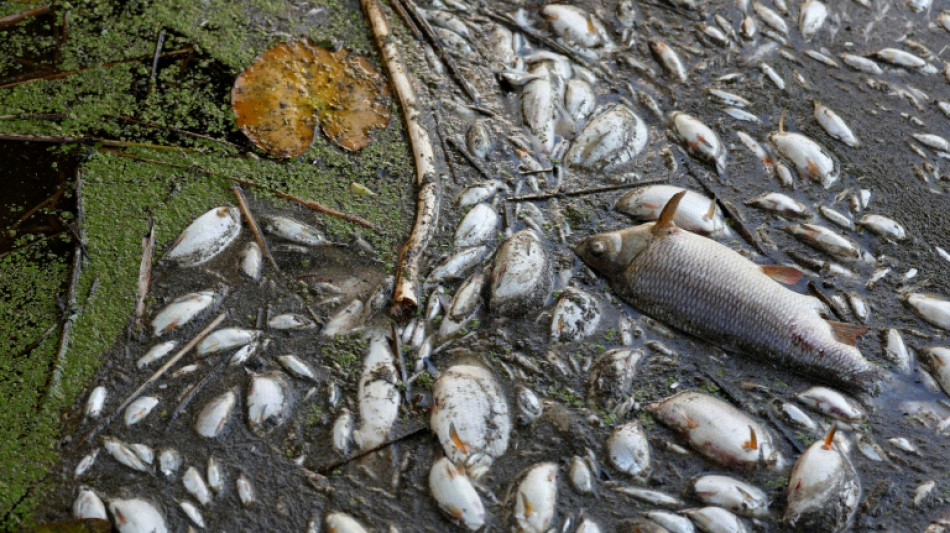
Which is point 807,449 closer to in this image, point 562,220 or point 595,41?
point 562,220

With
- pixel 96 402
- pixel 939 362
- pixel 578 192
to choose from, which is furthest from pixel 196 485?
pixel 939 362

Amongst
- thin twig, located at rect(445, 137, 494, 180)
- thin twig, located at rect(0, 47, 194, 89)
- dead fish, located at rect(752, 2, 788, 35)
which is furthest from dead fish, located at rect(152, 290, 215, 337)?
dead fish, located at rect(752, 2, 788, 35)

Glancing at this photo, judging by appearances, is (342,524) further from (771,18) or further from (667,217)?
(771,18)

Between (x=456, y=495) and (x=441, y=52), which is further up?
(x=441, y=52)

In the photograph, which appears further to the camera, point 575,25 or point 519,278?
point 575,25

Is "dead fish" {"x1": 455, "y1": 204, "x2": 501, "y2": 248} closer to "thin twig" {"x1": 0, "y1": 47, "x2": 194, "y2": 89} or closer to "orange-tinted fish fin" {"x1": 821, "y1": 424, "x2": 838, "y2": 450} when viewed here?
"orange-tinted fish fin" {"x1": 821, "y1": 424, "x2": 838, "y2": 450}

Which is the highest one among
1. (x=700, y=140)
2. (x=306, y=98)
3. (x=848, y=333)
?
(x=700, y=140)

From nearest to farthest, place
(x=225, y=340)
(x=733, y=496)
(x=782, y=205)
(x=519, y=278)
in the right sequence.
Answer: (x=733, y=496)
(x=225, y=340)
(x=519, y=278)
(x=782, y=205)
